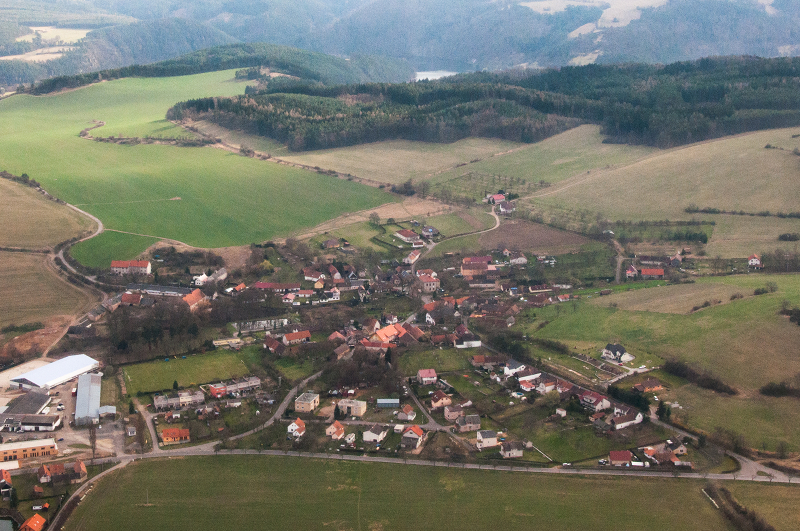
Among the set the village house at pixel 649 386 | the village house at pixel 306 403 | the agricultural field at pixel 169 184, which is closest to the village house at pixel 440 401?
the village house at pixel 306 403

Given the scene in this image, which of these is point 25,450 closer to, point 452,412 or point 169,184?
point 452,412

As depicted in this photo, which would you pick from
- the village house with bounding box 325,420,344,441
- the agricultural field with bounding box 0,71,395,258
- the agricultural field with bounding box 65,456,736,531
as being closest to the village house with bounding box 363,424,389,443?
the village house with bounding box 325,420,344,441

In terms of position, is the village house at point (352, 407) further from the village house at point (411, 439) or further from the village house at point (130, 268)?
the village house at point (130, 268)

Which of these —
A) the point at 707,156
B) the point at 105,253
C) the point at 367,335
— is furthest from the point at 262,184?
the point at 707,156

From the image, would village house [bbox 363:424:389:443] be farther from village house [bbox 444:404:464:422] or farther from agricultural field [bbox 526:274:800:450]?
agricultural field [bbox 526:274:800:450]

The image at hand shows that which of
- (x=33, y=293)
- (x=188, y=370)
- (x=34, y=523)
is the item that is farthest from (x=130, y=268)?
(x=34, y=523)

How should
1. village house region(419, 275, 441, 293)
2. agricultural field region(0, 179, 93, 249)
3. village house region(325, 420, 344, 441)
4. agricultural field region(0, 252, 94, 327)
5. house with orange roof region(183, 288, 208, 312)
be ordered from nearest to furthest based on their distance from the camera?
1. village house region(325, 420, 344, 441)
2. agricultural field region(0, 252, 94, 327)
3. house with orange roof region(183, 288, 208, 312)
4. village house region(419, 275, 441, 293)
5. agricultural field region(0, 179, 93, 249)
